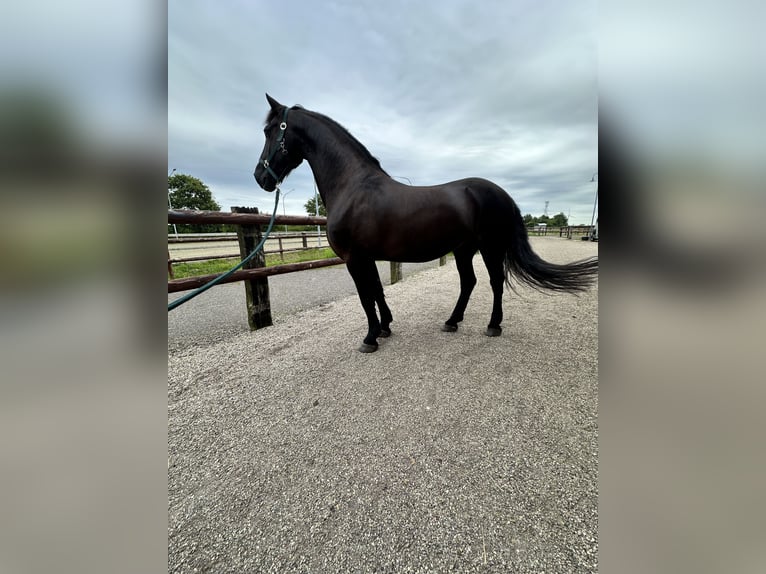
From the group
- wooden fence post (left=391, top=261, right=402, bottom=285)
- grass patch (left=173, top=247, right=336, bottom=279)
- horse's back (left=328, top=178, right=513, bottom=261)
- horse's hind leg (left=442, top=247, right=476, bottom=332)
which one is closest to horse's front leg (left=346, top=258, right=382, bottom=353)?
horse's back (left=328, top=178, right=513, bottom=261)

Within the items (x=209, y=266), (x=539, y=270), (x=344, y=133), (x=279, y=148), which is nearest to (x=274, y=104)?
(x=279, y=148)

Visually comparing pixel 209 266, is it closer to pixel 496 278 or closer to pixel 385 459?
pixel 496 278

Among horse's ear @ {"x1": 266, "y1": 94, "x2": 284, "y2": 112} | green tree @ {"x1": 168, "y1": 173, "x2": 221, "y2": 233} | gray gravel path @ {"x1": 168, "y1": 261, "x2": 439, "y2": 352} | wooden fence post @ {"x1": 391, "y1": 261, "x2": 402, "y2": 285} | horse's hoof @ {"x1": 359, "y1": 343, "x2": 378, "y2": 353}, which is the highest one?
horse's ear @ {"x1": 266, "y1": 94, "x2": 284, "y2": 112}

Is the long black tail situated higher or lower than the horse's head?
lower

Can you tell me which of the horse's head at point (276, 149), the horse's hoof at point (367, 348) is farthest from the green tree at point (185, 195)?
the horse's hoof at point (367, 348)

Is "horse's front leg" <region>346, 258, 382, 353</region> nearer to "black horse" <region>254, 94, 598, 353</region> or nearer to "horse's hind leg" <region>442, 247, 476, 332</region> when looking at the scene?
"black horse" <region>254, 94, 598, 353</region>

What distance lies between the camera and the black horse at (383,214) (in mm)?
2027

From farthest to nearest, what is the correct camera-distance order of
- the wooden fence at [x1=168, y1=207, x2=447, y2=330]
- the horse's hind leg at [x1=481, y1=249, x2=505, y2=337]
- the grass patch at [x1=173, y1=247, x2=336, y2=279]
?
1. the grass patch at [x1=173, y1=247, x2=336, y2=279]
2. the wooden fence at [x1=168, y1=207, x2=447, y2=330]
3. the horse's hind leg at [x1=481, y1=249, x2=505, y2=337]

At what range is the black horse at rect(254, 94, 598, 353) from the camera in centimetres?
203

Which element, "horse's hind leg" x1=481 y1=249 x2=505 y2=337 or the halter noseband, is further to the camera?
"horse's hind leg" x1=481 y1=249 x2=505 y2=337

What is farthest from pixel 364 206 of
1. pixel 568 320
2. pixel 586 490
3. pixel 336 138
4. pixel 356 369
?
pixel 568 320

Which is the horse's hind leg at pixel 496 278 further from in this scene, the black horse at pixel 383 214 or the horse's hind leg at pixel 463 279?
the horse's hind leg at pixel 463 279
